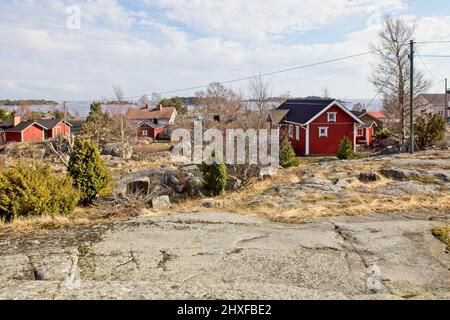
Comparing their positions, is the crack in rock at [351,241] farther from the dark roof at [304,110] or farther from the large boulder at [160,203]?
the dark roof at [304,110]

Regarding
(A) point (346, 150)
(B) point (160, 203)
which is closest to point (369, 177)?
(B) point (160, 203)

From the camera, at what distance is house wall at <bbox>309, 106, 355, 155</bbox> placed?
29.3 m

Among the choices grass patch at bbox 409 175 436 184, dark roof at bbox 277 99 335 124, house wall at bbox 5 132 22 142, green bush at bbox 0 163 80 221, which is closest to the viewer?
green bush at bbox 0 163 80 221

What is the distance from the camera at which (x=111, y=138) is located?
44.2m

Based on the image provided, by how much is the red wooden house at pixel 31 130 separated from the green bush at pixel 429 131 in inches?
1509

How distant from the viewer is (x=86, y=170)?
14.7 m

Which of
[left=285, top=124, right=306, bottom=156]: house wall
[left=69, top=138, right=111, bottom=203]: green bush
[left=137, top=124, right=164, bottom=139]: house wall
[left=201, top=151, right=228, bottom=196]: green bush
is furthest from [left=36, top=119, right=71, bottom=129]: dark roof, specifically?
[left=201, top=151, right=228, bottom=196]: green bush

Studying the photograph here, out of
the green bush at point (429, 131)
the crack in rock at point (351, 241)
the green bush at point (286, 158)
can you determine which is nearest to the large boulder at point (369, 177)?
the green bush at point (286, 158)

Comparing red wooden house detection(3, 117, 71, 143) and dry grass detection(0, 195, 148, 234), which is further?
red wooden house detection(3, 117, 71, 143)

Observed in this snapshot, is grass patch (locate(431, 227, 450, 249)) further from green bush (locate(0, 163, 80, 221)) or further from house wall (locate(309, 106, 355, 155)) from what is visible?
house wall (locate(309, 106, 355, 155))

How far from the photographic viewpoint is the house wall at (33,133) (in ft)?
159

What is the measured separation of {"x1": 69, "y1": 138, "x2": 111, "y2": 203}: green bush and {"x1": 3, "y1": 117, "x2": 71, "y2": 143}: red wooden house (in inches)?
1367

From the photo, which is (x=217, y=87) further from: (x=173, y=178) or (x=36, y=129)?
(x=173, y=178)
